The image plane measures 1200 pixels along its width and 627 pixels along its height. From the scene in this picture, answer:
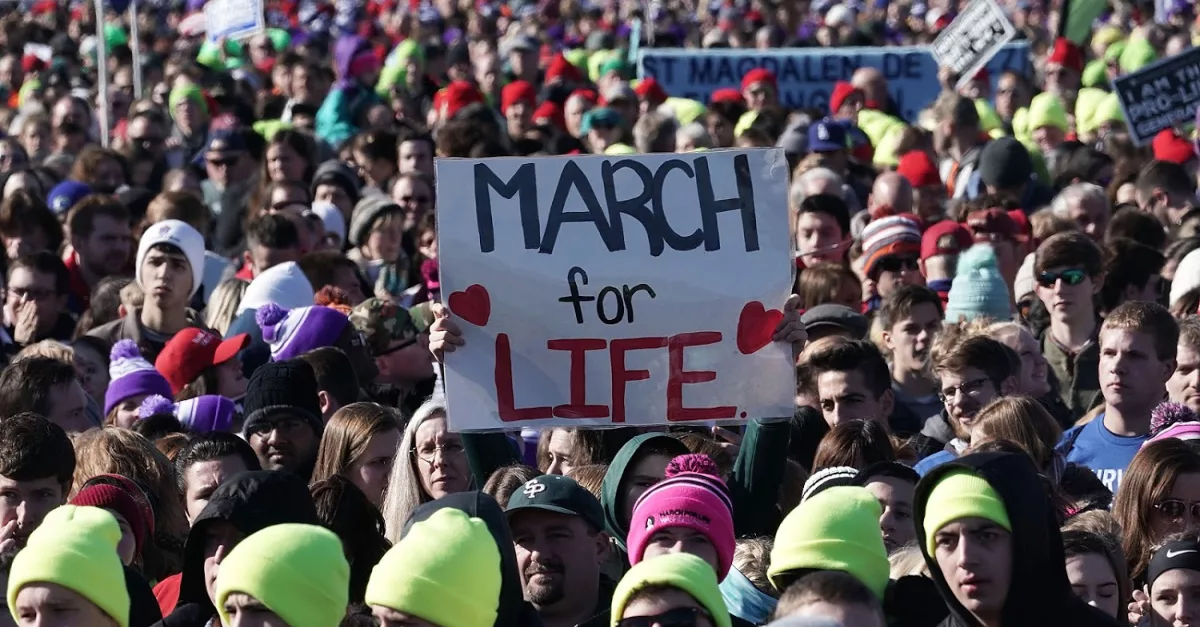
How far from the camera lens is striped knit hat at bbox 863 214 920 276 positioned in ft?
33.9

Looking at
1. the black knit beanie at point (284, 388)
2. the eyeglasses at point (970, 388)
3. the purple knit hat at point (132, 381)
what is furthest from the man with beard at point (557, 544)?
the purple knit hat at point (132, 381)

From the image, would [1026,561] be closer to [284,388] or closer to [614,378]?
[614,378]

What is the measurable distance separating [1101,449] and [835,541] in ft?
8.98

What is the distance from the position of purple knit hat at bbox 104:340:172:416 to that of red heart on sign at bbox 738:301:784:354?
2748 millimetres

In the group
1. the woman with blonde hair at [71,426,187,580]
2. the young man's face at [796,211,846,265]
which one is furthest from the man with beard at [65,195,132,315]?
the woman with blonde hair at [71,426,187,580]

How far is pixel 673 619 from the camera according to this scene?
15.6ft

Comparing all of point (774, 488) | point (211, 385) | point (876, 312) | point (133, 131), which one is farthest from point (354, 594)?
point (133, 131)

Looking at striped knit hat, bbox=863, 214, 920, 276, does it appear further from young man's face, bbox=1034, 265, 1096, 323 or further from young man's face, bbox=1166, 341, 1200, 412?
young man's face, bbox=1166, 341, 1200, 412

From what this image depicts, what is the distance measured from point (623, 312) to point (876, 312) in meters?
3.24

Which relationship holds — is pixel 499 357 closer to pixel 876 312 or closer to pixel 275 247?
pixel 876 312

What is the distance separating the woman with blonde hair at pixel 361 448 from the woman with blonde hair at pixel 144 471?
1.79 feet

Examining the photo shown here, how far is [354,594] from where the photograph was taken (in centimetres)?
610

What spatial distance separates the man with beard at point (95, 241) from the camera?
11156 millimetres

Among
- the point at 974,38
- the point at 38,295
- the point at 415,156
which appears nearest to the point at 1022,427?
the point at 38,295
